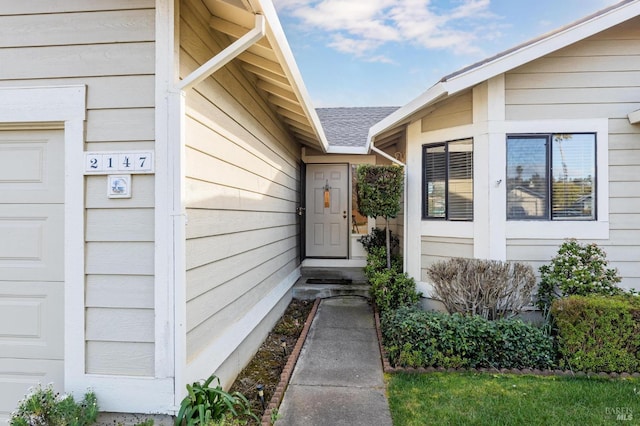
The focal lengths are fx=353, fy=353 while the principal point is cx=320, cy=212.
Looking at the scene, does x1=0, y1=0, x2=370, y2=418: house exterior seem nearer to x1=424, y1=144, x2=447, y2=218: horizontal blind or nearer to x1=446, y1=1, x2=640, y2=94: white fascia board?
x1=446, y1=1, x2=640, y2=94: white fascia board

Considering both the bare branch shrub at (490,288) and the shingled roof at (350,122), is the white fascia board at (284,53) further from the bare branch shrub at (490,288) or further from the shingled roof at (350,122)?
the shingled roof at (350,122)

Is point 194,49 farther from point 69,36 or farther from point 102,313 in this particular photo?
point 102,313

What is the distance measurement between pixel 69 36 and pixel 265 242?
2.96 metres

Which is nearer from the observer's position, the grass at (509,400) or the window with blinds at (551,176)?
the grass at (509,400)

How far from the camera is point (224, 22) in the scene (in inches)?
109

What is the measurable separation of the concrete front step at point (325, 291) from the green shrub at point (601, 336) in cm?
333

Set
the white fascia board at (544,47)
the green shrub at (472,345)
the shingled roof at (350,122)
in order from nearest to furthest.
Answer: the green shrub at (472,345) → the white fascia board at (544,47) → the shingled roof at (350,122)

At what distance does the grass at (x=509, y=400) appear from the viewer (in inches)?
106

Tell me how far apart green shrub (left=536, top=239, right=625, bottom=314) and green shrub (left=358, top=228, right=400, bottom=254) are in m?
3.06

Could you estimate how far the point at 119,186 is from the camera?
7.34 ft

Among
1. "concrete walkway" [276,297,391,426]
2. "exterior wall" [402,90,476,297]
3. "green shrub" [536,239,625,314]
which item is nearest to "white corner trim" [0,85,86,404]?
"concrete walkway" [276,297,391,426]

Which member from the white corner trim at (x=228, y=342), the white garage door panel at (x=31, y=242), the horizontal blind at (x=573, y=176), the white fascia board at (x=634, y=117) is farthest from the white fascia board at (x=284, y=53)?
the white fascia board at (x=634, y=117)

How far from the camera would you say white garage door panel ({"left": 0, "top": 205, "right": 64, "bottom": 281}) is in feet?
7.72

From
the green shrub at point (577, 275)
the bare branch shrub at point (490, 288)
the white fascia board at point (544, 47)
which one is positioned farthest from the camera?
the bare branch shrub at point (490, 288)
